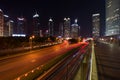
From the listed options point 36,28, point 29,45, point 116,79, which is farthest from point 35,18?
point 116,79

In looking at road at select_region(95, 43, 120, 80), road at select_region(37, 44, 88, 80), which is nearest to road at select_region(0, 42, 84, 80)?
road at select_region(37, 44, 88, 80)

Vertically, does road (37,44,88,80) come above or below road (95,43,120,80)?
above

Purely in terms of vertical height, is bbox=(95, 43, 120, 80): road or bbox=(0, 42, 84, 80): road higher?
bbox=(0, 42, 84, 80): road

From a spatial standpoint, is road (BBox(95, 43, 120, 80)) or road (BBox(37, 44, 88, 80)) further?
road (BBox(95, 43, 120, 80))

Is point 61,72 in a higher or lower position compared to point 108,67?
higher

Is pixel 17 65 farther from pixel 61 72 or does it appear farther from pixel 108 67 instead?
pixel 108 67

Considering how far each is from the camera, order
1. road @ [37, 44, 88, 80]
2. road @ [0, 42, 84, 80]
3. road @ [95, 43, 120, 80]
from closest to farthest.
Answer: road @ [37, 44, 88, 80] → road @ [0, 42, 84, 80] → road @ [95, 43, 120, 80]

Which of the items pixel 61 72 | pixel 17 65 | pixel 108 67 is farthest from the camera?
pixel 108 67

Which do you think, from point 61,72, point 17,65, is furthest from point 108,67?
point 17,65

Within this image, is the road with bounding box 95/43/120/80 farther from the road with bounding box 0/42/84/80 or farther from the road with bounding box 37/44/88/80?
the road with bounding box 0/42/84/80

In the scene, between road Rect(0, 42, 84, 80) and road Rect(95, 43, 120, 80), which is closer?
road Rect(0, 42, 84, 80)

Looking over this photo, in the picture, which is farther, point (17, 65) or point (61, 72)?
point (17, 65)

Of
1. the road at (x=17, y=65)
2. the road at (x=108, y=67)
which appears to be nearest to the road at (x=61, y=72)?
the road at (x=17, y=65)

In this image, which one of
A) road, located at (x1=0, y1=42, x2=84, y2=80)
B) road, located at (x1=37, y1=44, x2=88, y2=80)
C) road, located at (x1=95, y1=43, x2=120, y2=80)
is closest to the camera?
road, located at (x1=37, y1=44, x2=88, y2=80)
